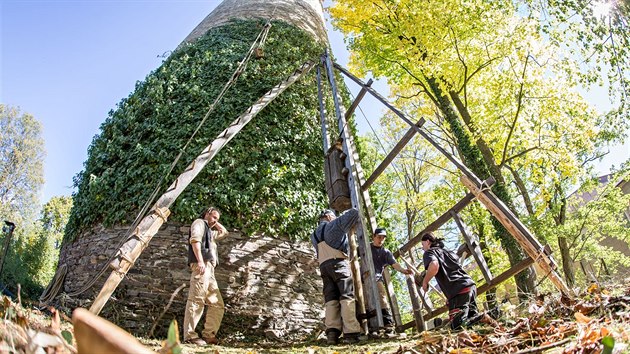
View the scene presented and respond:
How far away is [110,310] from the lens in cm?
560

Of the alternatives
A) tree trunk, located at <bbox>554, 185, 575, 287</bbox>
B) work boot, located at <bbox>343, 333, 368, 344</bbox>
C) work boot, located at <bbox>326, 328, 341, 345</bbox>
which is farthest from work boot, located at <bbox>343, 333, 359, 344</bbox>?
tree trunk, located at <bbox>554, 185, 575, 287</bbox>

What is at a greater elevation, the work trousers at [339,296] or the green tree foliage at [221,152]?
the green tree foliage at [221,152]

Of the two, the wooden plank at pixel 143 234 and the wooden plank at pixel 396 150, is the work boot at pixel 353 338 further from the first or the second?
the wooden plank at pixel 143 234

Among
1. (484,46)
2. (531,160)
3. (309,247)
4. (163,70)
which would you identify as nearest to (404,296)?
(531,160)

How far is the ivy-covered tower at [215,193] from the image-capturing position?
19.3 feet

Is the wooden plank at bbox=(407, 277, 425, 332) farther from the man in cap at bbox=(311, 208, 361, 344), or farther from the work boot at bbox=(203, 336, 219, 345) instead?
the work boot at bbox=(203, 336, 219, 345)

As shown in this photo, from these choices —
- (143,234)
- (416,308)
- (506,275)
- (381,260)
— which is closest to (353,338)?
(416,308)

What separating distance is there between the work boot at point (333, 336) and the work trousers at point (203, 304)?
1426 mm

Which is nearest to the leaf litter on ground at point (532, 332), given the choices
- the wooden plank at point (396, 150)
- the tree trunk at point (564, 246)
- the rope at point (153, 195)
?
the rope at point (153, 195)

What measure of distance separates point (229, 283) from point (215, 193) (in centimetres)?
135

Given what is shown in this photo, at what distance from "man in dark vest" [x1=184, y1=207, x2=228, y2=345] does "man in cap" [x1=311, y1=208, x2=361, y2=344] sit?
1.41 m

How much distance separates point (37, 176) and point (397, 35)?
80.6 feet

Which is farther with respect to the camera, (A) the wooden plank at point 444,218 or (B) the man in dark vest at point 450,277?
(A) the wooden plank at point 444,218

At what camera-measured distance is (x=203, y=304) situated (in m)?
5.14
